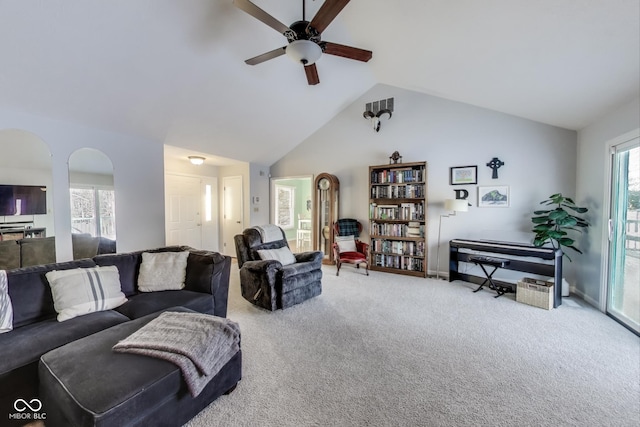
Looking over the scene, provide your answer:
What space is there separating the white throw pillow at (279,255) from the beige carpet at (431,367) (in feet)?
2.03

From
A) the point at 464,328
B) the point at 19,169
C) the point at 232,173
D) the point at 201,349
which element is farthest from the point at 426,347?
the point at 232,173

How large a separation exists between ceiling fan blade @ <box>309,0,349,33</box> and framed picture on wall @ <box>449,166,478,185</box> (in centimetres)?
330

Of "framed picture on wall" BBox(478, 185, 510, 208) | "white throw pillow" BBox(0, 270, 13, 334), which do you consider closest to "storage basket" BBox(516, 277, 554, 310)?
"framed picture on wall" BBox(478, 185, 510, 208)

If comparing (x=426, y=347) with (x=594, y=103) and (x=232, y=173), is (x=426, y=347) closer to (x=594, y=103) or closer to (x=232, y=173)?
(x=594, y=103)

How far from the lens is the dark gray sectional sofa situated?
4.86 ft

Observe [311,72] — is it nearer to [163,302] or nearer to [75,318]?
[163,302]

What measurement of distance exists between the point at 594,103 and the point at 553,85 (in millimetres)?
531

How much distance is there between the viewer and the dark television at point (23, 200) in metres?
2.62

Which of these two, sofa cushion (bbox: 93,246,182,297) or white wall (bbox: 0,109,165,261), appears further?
white wall (bbox: 0,109,165,261)

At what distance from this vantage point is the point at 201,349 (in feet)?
4.98

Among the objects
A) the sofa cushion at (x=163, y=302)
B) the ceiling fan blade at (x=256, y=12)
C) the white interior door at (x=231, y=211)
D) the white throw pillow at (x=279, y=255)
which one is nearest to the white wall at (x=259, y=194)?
the white interior door at (x=231, y=211)

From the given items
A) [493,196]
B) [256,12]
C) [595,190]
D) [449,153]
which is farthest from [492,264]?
[256,12]

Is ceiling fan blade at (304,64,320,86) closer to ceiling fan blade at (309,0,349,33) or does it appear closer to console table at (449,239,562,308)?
ceiling fan blade at (309,0,349,33)

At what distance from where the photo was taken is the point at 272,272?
3053 millimetres
